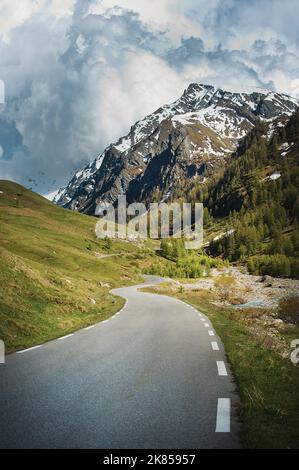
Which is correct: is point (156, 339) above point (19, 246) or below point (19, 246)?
below

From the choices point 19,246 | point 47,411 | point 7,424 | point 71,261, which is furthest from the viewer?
point 71,261

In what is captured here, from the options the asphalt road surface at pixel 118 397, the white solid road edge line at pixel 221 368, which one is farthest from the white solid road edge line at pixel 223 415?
the white solid road edge line at pixel 221 368

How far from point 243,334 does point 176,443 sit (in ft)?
42.4

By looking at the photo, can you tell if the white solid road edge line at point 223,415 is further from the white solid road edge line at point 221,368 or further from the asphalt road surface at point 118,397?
the white solid road edge line at point 221,368

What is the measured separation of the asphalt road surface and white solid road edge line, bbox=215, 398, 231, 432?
18 mm

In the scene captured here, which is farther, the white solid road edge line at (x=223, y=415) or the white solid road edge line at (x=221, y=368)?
the white solid road edge line at (x=221, y=368)

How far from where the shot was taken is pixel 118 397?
8.23 metres

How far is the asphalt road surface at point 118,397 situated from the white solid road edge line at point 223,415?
18mm

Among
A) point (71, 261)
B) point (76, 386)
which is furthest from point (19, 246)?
point (76, 386)

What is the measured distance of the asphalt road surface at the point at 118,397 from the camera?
6230 millimetres

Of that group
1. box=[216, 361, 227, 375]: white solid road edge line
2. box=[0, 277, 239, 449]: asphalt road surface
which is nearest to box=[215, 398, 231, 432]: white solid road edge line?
box=[0, 277, 239, 449]: asphalt road surface

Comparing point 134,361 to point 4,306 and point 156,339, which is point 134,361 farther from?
point 4,306

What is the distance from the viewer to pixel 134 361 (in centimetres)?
1179

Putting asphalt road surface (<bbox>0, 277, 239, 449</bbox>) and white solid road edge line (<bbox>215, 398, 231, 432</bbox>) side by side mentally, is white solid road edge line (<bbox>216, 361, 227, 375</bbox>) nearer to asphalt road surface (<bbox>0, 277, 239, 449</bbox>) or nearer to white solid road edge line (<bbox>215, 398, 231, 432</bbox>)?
asphalt road surface (<bbox>0, 277, 239, 449</bbox>)
